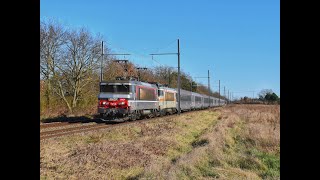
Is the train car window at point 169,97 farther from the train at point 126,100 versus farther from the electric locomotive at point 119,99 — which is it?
the electric locomotive at point 119,99

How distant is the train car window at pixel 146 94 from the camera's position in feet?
96.5

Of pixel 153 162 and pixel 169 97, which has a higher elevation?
pixel 169 97

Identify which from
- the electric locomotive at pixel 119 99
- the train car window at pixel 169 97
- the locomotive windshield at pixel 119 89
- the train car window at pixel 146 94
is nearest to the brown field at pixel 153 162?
the electric locomotive at pixel 119 99

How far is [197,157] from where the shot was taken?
10.6 meters

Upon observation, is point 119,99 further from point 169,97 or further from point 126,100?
point 169,97

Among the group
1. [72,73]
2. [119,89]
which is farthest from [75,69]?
[119,89]

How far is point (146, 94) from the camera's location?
102 feet

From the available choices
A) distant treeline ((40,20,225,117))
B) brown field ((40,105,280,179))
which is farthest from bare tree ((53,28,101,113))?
brown field ((40,105,280,179))

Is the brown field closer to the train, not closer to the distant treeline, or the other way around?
the train

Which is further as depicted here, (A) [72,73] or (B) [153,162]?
(A) [72,73]

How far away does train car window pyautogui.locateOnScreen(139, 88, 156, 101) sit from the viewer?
29.4 m

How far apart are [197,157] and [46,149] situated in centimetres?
472
